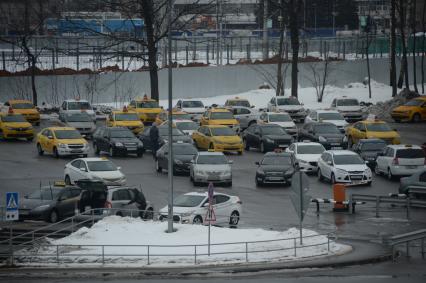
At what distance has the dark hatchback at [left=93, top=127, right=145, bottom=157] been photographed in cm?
4691

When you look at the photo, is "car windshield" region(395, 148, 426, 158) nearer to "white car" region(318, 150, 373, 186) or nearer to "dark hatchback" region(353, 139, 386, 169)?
"white car" region(318, 150, 373, 186)

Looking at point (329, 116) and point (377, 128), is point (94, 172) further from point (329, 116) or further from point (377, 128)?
point (329, 116)

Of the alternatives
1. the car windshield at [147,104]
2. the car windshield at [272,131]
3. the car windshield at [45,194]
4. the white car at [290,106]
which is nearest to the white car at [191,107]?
the car windshield at [147,104]

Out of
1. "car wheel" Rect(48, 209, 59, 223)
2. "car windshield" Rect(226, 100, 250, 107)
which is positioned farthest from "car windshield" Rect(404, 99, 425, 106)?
"car wheel" Rect(48, 209, 59, 223)

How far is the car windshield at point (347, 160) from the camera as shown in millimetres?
40531

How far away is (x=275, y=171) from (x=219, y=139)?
7.90 meters

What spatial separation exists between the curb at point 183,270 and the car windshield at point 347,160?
14099mm

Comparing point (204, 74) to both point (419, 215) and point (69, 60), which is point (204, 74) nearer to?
point (69, 60)

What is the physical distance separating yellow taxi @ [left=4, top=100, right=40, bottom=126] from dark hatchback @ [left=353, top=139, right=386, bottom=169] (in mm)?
20734

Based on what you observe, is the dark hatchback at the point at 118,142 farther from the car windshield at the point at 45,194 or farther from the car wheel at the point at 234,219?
the car wheel at the point at 234,219

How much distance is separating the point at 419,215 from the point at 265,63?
4705cm

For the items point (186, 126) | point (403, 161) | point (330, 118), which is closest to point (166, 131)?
point (186, 126)

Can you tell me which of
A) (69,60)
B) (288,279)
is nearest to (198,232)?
(288,279)

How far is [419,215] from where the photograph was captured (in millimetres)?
34562
